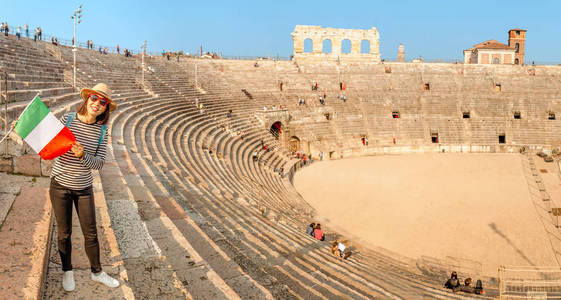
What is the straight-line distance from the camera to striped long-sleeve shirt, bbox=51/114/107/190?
3791 millimetres

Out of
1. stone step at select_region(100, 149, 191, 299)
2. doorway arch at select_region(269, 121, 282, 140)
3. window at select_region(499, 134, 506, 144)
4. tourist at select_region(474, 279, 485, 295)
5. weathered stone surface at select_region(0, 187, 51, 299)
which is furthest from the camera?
window at select_region(499, 134, 506, 144)

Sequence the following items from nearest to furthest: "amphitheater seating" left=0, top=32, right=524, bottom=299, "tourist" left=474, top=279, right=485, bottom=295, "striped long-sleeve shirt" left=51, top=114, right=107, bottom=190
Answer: "striped long-sleeve shirt" left=51, top=114, right=107, bottom=190 → "amphitheater seating" left=0, top=32, right=524, bottom=299 → "tourist" left=474, top=279, right=485, bottom=295

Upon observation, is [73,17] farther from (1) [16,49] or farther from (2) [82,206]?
(2) [82,206]

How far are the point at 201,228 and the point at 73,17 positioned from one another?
18.7 meters

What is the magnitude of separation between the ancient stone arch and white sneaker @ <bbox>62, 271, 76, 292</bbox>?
39040mm

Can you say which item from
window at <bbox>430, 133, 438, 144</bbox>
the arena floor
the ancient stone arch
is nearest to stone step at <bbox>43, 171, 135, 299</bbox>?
the arena floor

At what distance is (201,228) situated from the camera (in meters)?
7.72

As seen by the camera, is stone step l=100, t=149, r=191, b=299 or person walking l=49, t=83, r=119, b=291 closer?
person walking l=49, t=83, r=119, b=291

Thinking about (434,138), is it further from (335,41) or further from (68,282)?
(68,282)

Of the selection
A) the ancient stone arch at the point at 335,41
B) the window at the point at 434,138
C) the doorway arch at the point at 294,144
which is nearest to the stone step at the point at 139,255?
the doorway arch at the point at 294,144

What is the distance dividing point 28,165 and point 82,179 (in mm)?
4252

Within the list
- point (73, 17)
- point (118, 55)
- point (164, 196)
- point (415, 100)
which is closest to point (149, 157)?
point (164, 196)

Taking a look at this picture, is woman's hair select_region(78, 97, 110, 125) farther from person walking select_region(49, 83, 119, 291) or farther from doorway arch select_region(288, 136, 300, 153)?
doorway arch select_region(288, 136, 300, 153)

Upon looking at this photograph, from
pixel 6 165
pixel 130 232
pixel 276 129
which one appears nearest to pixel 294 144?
pixel 276 129
